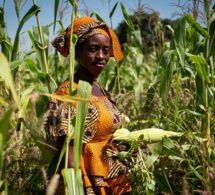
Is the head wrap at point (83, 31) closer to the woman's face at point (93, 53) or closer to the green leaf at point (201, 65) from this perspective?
the woman's face at point (93, 53)

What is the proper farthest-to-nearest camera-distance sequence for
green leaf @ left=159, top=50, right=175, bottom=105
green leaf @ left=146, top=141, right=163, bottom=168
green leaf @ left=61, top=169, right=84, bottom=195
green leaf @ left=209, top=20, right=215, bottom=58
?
green leaf @ left=209, top=20, right=215, bottom=58, green leaf @ left=159, top=50, right=175, bottom=105, green leaf @ left=146, top=141, right=163, bottom=168, green leaf @ left=61, top=169, right=84, bottom=195

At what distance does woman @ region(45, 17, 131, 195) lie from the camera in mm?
1892

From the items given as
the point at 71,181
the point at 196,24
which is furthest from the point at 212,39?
the point at 71,181

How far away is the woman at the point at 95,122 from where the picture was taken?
6.21ft

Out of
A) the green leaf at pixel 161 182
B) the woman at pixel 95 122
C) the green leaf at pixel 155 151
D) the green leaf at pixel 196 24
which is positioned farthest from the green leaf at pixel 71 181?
the green leaf at pixel 196 24

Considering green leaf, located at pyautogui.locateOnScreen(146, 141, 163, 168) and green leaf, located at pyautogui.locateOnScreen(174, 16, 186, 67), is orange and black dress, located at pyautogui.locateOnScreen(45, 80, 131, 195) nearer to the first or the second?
green leaf, located at pyautogui.locateOnScreen(146, 141, 163, 168)

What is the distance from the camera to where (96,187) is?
194cm

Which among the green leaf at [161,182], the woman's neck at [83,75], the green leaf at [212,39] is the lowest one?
the green leaf at [161,182]

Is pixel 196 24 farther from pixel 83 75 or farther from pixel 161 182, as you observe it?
pixel 161 182

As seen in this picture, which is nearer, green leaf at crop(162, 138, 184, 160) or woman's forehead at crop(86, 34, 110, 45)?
green leaf at crop(162, 138, 184, 160)

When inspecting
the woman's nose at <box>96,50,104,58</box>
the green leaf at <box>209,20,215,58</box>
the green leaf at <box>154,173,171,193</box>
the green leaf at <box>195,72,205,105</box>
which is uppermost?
the green leaf at <box>209,20,215,58</box>

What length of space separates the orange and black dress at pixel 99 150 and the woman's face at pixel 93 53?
0.14m

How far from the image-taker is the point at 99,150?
1.97 m

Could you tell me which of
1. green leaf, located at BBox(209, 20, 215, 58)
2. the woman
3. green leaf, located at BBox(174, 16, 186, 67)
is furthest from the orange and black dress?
green leaf, located at BBox(209, 20, 215, 58)
